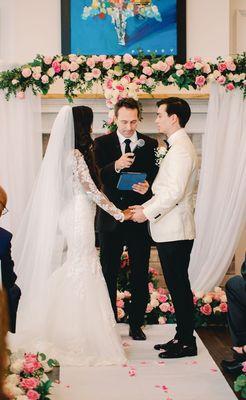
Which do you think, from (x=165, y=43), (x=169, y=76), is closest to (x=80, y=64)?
(x=169, y=76)

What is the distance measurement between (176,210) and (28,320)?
1168mm

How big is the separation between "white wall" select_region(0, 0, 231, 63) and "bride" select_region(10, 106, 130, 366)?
207cm

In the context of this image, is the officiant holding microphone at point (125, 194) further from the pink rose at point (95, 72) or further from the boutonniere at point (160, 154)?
the pink rose at point (95, 72)

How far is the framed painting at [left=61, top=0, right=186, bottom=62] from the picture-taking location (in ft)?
20.8

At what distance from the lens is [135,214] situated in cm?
475

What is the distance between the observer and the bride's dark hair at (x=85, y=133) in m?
Result: 4.47

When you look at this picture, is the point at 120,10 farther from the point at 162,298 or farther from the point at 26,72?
the point at 162,298

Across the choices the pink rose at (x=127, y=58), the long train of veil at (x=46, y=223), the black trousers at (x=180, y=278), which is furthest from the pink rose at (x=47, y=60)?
the black trousers at (x=180, y=278)

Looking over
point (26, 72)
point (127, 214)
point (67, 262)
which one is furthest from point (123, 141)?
point (26, 72)

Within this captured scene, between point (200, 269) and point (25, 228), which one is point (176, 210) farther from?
point (200, 269)

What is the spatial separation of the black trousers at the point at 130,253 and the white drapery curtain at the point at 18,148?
3.07 ft

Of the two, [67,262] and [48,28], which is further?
[48,28]

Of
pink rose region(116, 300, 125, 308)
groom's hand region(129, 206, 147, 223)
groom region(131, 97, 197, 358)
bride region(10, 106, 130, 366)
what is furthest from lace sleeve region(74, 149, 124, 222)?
pink rose region(116, 300, 125, 308)

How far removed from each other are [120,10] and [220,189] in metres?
1.90
